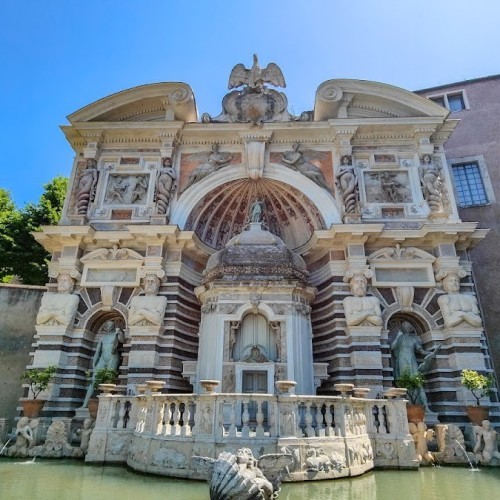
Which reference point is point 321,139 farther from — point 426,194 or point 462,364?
point 462,364

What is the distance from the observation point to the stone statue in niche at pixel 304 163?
51.7 feet

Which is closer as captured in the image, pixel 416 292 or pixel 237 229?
pixel 416 292

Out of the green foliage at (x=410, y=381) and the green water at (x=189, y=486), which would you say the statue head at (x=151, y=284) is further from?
the green foliage at (x=410, y=381)

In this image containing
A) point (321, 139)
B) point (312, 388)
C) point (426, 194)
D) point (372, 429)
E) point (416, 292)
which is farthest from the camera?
point (321, 139)

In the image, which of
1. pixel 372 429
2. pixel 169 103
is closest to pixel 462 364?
pixel 372 429

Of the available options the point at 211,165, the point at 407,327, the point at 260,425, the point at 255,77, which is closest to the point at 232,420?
the point at 260,425

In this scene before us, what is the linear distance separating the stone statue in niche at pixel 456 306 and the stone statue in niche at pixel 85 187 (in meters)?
13.4

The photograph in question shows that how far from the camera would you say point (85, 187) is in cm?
1541

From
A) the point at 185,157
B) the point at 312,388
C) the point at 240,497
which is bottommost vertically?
the point at 240,497

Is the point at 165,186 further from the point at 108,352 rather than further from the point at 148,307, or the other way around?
the point at 108,352

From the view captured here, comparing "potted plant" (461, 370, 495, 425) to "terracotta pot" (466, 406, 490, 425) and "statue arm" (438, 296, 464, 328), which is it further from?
"statue arm" (438, 296, 464, 328)

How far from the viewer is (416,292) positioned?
13516mm

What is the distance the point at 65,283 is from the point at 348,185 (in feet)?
35.9

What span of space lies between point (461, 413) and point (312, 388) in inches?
180
